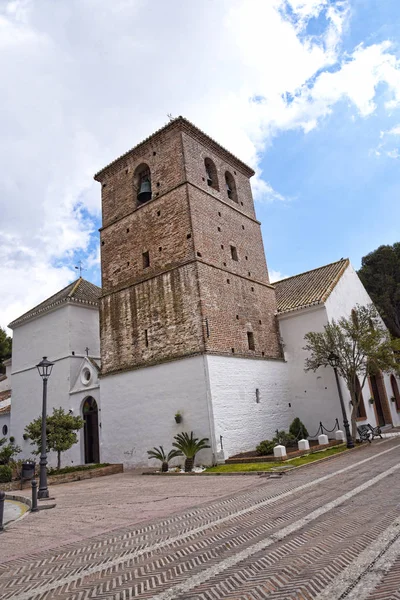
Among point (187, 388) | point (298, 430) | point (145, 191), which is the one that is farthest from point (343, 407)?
point (145, 191)

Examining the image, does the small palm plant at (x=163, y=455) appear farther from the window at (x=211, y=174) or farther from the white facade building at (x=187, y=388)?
the window at (x=211, y=174)

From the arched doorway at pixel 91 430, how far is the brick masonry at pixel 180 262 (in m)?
2.97

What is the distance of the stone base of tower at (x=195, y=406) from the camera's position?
15.1m

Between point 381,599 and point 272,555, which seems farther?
point 272,555

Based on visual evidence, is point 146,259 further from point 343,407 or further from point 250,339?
point 343,407

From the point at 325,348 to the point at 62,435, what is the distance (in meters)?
12.0

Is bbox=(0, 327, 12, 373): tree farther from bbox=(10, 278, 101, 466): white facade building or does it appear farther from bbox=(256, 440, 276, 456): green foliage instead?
bbox=(256, 440, 276, 456): green foliage

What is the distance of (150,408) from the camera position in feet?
55.0

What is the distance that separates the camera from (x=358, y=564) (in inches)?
162

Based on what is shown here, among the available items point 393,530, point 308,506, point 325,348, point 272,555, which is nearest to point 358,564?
point 272,555

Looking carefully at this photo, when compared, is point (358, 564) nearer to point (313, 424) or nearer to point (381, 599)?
point (381, 599)

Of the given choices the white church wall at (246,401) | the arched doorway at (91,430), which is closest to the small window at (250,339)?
the white church wall at (246,401)

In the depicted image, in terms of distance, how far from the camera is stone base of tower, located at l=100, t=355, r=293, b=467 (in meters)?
15.1

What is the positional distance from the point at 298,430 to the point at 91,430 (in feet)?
34.9
